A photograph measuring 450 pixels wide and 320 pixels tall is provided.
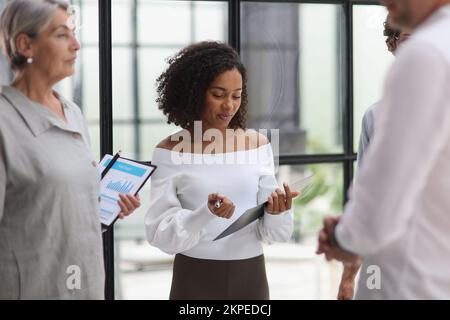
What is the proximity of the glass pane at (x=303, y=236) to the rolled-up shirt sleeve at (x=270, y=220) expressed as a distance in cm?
81

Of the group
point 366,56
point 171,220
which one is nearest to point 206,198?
point 171,220

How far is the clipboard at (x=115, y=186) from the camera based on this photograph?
2.18 m

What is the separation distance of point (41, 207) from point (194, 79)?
2.69 ft

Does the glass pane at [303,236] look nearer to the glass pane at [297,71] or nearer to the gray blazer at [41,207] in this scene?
the glass pane at [297,71]

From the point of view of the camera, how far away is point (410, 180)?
4.34 ft

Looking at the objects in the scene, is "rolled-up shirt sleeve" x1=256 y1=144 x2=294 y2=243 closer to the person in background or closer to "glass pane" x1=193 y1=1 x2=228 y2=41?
the person in background

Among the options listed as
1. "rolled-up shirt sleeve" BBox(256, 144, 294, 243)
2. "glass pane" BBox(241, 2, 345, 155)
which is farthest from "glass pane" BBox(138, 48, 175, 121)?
"rolled-up shirt sleeve" BBox(256, 144, 294, 243)

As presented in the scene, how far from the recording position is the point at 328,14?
3.30 metres

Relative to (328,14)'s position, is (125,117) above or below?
below

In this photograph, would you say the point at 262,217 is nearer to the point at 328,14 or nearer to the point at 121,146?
the point at 121,146

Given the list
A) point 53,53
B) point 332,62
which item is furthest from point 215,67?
point 332,62

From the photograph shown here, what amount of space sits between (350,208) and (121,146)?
1.66 m

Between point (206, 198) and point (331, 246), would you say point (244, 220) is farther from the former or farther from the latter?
point (331, 246)

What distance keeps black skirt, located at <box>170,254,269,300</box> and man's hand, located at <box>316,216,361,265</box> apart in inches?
32.6
